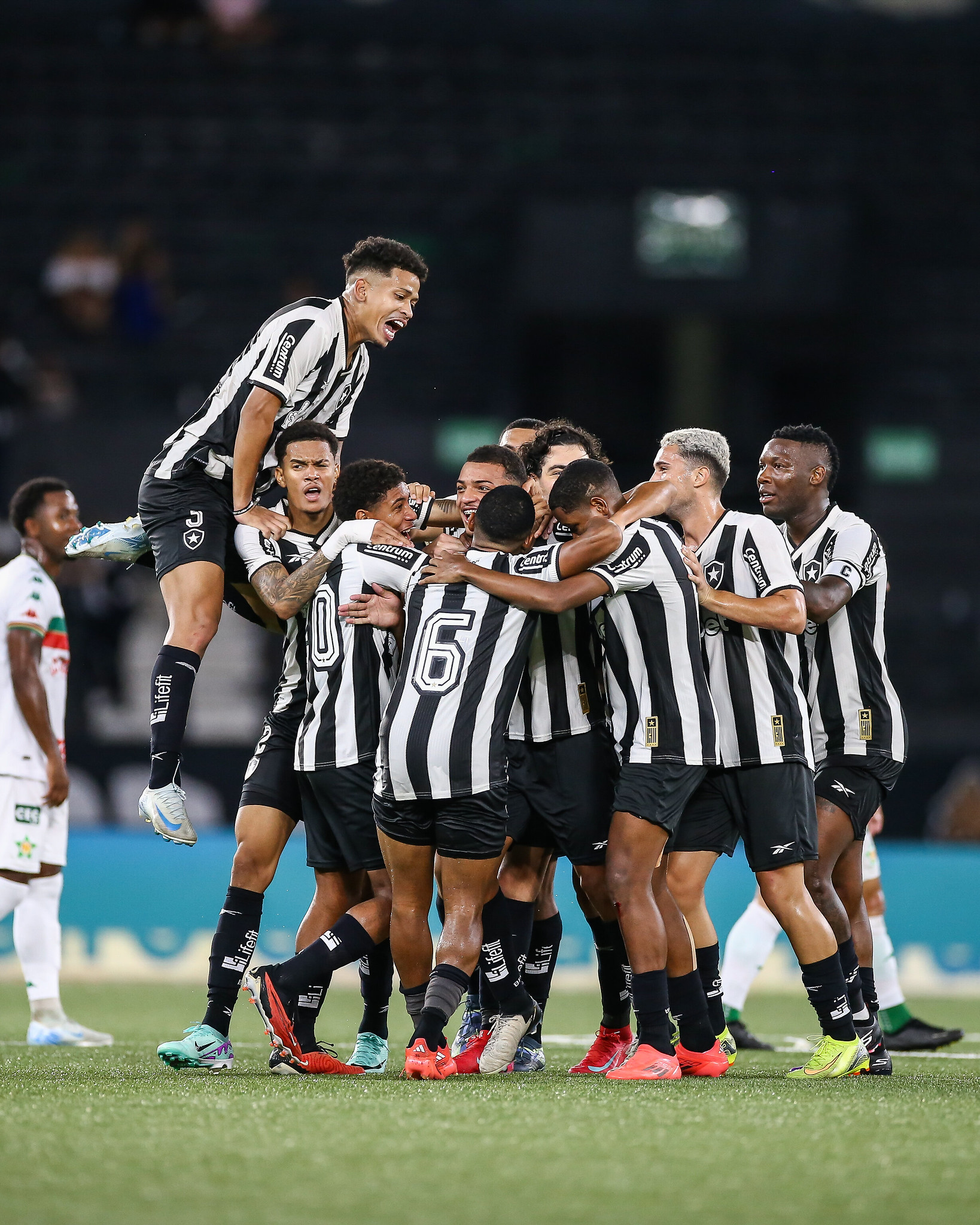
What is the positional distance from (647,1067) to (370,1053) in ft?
3.71

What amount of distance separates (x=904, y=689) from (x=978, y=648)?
0.74m

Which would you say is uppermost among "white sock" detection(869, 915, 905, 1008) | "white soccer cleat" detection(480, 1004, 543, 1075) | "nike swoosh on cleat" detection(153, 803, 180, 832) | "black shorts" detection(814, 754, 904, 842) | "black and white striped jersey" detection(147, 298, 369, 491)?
"black and white striped jersey" detection(147, 298, 369, 491)

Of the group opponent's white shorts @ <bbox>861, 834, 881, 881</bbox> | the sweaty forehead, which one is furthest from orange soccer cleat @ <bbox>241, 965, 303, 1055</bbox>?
opponent's white shorts @ <bbox>861, 834, 881, 881</bbox>

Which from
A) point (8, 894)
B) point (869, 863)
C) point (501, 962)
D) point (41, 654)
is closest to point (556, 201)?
point (41, 654)

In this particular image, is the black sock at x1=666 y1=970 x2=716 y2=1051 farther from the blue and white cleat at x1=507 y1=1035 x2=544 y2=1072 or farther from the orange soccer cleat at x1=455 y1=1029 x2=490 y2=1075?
the orange soccer cleat at x1=455 y1=1029 x2=490 y2=1075

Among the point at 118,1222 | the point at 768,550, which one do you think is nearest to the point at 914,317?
the point at 768,550

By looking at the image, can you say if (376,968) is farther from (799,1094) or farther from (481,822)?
(799,1094)

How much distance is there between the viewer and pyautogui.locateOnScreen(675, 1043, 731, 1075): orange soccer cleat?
217 inches

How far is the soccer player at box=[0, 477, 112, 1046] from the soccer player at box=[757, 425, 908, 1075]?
3.24 m

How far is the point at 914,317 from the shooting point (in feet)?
55.9

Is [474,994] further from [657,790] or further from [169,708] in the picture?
[169,708]

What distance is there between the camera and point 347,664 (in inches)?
226

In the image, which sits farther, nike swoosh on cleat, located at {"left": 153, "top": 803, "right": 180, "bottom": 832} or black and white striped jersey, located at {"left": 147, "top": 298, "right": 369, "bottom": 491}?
black and white striped jersey, located at {"left": 147, "top": 298, "right": 369, "bottom": 491}

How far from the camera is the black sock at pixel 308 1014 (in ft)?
18.1
